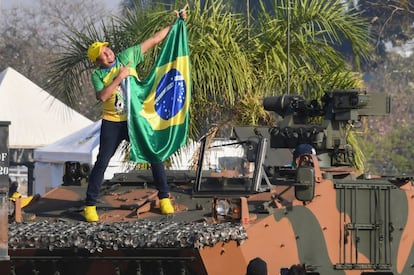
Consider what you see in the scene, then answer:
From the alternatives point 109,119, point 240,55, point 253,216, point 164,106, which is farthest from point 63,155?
point 253,216

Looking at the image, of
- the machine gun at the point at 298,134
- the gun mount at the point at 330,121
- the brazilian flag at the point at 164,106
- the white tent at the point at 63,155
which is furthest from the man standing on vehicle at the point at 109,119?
the white tent at the point at 63,155

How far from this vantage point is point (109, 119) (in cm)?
1363

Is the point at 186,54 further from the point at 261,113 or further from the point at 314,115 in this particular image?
the point at 261,113

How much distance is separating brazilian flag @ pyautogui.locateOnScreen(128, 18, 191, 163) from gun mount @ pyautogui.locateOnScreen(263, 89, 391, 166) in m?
1.21

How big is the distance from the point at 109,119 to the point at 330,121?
2687 mm

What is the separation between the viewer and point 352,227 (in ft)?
44.4

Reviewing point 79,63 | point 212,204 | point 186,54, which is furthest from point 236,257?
point 79,63

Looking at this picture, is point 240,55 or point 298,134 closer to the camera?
point 298,134

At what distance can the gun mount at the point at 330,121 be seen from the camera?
1493 cm

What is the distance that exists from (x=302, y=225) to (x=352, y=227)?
26.4 inches

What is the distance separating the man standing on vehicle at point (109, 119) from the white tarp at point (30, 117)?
16.4 metres

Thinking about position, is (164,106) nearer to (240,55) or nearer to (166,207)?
(166,207)

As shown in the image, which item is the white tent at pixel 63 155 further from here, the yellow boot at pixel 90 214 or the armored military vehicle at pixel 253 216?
the yellow boot at pixel 90 214

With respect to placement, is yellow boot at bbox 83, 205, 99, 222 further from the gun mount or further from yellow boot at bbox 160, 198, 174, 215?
the gun mount
